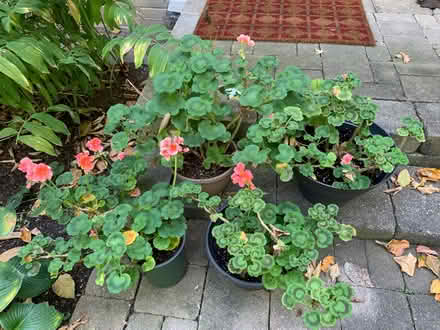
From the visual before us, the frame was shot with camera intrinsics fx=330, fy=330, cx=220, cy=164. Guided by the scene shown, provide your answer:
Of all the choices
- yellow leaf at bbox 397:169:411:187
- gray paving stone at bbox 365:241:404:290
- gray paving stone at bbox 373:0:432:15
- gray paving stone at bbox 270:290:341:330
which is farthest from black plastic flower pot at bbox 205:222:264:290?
gray paving stone at bbox 373:0:432:15

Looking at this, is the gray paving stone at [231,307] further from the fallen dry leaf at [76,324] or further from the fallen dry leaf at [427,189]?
the fallen dry leaf at [427,189]

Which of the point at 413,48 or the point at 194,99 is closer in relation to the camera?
the point at 194,99

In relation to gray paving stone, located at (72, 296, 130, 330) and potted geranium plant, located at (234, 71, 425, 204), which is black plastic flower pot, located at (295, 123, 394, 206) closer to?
potted geranium plant, located at (234, 71, 425, 204)

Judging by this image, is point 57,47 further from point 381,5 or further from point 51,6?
point 381,5

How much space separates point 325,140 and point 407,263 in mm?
764

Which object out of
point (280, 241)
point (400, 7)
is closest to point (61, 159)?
point (280, 241)

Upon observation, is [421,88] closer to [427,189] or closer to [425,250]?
[427,189]

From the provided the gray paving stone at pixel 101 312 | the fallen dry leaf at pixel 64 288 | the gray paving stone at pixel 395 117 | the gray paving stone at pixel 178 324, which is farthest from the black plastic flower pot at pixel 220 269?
the gray paving stone at pixel 395 117

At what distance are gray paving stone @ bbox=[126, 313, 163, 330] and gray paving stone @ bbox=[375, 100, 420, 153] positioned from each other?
5.33ft

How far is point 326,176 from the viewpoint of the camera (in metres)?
1.73

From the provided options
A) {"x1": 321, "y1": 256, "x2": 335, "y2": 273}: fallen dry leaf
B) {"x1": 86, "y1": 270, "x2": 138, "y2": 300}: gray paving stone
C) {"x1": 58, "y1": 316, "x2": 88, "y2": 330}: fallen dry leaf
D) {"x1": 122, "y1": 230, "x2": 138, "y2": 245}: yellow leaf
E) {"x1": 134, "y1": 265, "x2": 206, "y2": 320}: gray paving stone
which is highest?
{"x1": 122, "y1": 230, "x2": 138, "y2": 245}: yellow leaf

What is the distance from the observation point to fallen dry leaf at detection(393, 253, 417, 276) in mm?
1691

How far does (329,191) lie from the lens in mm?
1634

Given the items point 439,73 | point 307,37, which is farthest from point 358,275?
point 307,37
